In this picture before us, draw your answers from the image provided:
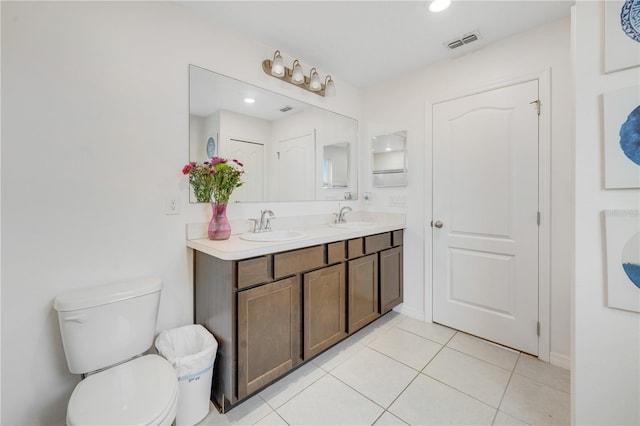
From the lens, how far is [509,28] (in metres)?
1.87

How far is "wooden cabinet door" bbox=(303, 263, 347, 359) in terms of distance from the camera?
66.7 inches

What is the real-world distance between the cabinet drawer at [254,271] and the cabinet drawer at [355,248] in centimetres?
71

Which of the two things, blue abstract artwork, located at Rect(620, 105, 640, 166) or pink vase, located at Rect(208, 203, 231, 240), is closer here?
blue abstract artwork, located at Rect(620, 105, 640, 166)

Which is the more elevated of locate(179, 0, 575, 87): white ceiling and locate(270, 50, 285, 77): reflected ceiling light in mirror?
locate(179, 0, 575, 87): white ceiling

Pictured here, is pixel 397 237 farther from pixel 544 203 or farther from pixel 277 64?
pixel 277 64

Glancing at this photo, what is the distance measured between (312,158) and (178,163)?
3.85 ft

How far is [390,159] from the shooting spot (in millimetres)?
2654

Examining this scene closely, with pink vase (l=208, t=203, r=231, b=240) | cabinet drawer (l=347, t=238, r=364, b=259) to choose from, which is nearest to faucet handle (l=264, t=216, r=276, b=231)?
pink vase (l=208, t=203, r=231, b=240)

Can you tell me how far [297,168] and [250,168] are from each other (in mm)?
467

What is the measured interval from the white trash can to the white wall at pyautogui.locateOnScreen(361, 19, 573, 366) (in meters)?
1.88

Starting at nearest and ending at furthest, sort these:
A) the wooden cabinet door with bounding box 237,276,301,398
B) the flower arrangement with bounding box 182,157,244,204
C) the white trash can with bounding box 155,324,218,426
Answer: the white trash can with bounding box 155,324,218,426
the wooden cabinet door with bounding box 237,276,301,398
the flower arrangement with bounding box 182,157,244,204

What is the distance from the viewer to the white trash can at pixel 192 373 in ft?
4.23

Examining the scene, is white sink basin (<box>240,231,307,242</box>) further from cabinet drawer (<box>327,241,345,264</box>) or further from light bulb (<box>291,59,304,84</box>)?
light bulb (<box>291,59,304,84</box>)

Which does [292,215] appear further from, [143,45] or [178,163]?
[143,45]
